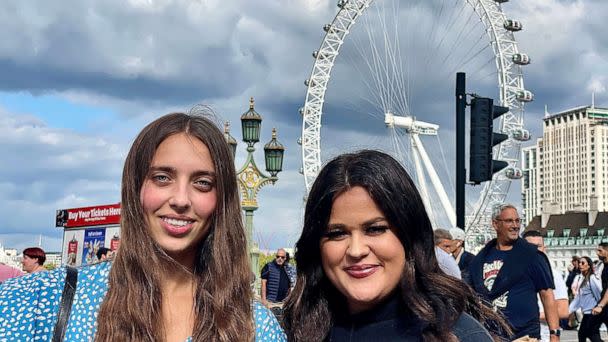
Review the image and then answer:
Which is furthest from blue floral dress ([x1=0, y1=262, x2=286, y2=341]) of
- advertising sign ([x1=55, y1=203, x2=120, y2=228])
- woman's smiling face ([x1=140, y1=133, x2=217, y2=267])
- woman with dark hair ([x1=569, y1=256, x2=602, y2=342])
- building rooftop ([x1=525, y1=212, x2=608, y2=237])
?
building rooftop ([x1=525, y1=212, x2=608, y2=237])

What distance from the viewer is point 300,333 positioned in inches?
96.8

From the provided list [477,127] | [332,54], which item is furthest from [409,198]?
[332,54]

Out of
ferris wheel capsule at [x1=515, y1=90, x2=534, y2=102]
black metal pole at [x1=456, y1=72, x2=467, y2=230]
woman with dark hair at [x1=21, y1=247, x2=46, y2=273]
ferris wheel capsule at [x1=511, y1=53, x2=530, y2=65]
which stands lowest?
woman with dark hair at [x1=21, y1=247, x2=46, y2=273]

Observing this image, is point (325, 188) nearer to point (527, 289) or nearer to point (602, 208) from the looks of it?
point (527, 289)

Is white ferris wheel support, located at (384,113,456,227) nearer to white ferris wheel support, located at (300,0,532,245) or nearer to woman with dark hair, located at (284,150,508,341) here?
white ferris wheel support, located at (300,0,532,245)

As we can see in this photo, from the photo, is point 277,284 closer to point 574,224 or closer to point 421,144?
point 421,144

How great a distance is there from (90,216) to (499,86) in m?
14.1

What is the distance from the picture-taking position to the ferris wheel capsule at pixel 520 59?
2847cm

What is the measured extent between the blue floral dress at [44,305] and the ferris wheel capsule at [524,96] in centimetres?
2752

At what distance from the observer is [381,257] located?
2.30m

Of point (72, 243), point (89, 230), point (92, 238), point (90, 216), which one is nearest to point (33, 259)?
point (92, 238)

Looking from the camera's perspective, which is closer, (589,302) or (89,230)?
(589,302)

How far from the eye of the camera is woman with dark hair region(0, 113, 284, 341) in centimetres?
220

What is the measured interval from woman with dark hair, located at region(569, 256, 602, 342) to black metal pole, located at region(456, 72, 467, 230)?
446 cm
